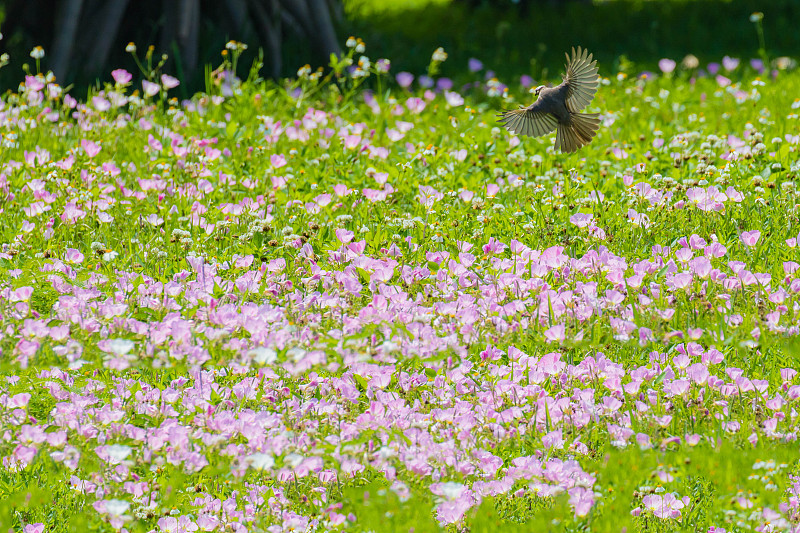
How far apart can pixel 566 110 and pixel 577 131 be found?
14cm

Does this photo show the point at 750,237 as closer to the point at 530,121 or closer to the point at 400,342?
the point at 530,121

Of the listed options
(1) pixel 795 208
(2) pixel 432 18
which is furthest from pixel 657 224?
(2) pixel 432 18

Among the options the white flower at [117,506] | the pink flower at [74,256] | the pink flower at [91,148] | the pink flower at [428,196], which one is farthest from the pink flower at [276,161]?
the white flower at [117,506]

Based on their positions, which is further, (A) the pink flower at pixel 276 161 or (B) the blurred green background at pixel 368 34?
(B) the blurred green background at pixel 368 34

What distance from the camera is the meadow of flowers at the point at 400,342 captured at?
2561 millimetres

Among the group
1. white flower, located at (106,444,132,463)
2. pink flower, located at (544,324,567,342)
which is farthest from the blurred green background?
white flower, located at (106,444,132,463)

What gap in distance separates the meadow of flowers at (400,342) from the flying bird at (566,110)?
0.85ft

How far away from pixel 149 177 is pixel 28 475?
237 cm

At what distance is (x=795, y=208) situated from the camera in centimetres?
427

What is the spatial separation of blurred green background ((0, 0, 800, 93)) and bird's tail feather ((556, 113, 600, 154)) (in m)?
2.18

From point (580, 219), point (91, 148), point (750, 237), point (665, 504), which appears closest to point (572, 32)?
point (91, 148)

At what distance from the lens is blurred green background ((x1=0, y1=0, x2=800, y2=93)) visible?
724cm

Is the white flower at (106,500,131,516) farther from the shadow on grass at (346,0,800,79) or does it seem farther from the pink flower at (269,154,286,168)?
the shadow on grass at (346,0,800,79)

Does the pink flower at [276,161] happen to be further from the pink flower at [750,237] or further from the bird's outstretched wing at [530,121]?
the pink flower at [750,237]
